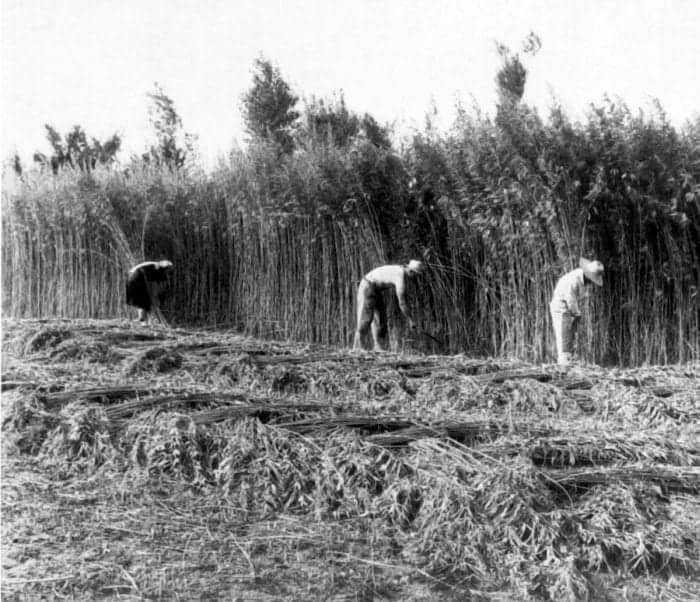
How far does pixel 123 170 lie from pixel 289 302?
3767mm

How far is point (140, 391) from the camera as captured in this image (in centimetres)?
412

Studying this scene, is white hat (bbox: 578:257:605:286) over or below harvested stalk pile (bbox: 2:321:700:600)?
over

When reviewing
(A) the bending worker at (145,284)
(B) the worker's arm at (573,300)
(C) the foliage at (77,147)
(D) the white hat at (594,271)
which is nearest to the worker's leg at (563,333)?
(B) the worker's arm at (573,300)

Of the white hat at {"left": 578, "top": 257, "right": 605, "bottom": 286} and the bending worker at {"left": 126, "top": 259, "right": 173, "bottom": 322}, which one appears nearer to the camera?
the white hat at {"left": 578, "top": 257, "right": 605, "bottom": 286}

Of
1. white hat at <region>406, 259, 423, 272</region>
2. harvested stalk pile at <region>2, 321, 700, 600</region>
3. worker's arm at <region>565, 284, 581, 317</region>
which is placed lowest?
harvested stalk pile at <region>2, 321, 700, 600</region>

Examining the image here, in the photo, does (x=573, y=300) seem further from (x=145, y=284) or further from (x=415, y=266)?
(x=145, y=284)

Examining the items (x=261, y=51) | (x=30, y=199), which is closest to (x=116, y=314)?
(x=30, y=199)

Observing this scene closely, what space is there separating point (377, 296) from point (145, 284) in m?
2.83

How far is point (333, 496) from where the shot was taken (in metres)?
3.06

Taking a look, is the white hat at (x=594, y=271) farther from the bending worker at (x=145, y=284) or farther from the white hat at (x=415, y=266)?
the bending worker at (x=145, y=284)

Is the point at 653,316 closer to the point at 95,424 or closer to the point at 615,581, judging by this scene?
the point at 615,581

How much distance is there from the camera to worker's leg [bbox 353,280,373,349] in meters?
7.30

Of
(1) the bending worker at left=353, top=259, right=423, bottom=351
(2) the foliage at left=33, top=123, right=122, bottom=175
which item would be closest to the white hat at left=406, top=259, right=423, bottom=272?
(1) the bending worker at left=353, top=259, right=423, bottom=351

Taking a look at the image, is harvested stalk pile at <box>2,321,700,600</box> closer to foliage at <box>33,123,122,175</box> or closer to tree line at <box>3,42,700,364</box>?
tree line at <box>3,42,700,364</box>
